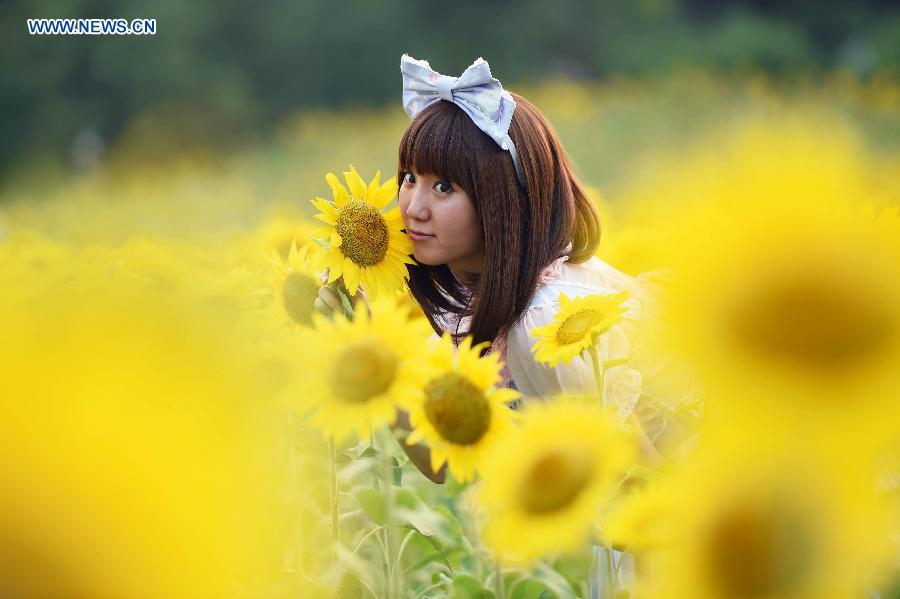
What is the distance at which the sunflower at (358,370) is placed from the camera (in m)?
0.61

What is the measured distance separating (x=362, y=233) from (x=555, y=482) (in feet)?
1.49

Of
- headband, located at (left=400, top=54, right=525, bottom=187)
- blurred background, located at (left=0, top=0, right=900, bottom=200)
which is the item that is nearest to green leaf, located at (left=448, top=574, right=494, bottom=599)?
headband, located at (left=400, top=54, right=525, bottom=187)

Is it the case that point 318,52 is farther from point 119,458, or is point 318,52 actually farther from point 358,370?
point 119,458

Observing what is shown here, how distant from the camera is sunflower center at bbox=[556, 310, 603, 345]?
667 mm

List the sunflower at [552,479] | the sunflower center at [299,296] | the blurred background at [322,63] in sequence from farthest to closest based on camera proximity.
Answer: the blurred background at [322,63] < the sunflower center at [299,296] < the sunflower at [552,479]

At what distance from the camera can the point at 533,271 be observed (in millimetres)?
1072

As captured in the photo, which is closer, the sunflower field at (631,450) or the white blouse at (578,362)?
the sunflower field at (631,450)

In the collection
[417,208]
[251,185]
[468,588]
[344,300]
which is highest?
[251,185]

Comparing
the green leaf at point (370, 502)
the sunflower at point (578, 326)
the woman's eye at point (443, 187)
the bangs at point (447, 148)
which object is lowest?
the green leaf at point (370, 502)

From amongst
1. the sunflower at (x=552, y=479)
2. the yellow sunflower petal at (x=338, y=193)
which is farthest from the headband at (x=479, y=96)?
the sunflower at (x=552, y=479)

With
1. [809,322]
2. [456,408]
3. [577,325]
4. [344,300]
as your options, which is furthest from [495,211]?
[809,322]

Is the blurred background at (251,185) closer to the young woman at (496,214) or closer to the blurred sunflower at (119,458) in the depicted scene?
the blurred sunflower at (119,458)

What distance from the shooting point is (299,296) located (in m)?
0.86

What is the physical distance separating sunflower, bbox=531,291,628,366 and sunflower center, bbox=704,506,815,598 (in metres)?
0.38
